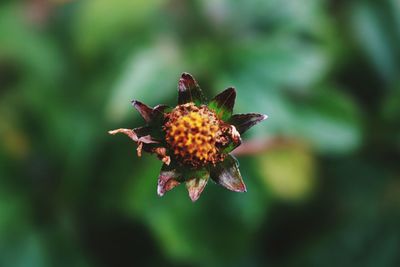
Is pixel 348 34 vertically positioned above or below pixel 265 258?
above

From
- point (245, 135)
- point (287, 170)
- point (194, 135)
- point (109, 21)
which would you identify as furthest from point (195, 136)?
point (109, 21)

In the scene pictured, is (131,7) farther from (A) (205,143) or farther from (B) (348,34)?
(A) (205,143)

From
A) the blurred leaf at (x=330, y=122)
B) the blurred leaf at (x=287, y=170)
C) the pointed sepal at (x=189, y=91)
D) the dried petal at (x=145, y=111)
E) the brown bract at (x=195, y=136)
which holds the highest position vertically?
the pointed sepal at (x=189, y=91)

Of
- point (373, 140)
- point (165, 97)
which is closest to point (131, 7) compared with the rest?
point (165, 97)

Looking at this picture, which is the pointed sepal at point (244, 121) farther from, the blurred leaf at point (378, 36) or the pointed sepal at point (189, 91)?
the blurred leaf at point (378, 36)

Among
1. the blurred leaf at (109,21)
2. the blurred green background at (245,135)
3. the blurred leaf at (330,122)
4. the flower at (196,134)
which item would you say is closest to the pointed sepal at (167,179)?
the flower at (196,134)

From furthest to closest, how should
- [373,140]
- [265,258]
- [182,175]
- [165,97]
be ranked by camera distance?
[265,258] → [373,140] → [165,97] → [182,175]

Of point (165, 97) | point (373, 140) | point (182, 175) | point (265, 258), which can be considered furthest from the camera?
point (265, 258)
